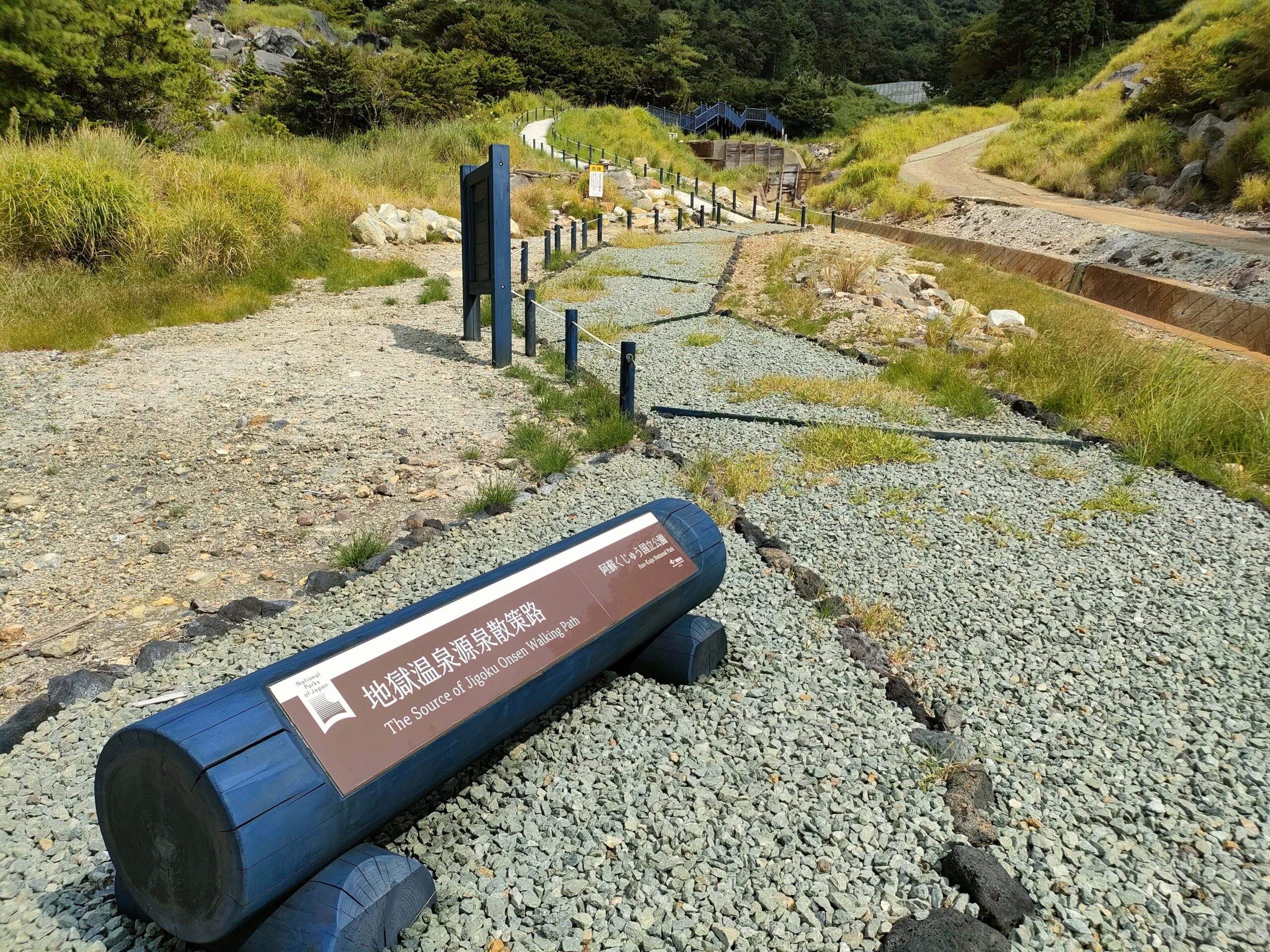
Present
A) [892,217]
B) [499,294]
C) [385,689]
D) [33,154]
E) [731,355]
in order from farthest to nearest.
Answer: [892,217]
[33,154]
[731,355]
[499,294]
[385,689]

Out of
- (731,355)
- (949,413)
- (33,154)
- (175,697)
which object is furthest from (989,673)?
(33,154)

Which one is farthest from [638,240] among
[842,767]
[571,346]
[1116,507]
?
[842,767]

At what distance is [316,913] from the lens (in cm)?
185

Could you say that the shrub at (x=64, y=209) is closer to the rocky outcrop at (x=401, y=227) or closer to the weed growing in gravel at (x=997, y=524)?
the rocky outcrop at (x=401, y=227)

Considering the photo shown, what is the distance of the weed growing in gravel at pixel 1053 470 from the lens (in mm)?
5543

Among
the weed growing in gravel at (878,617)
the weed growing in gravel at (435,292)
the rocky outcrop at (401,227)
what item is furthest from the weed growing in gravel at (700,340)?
the rocky outcrop at (401,227)

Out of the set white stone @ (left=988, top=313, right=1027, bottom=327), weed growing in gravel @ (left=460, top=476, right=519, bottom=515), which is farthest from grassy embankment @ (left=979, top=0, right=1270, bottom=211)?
weed growing in gravel @ (left=460, top=476, right=519, bottom=515)

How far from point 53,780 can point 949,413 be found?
664 cm

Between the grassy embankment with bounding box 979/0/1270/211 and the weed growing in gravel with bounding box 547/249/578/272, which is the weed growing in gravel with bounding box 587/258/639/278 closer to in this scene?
the weed growing in gravel with bounding box 547/249/578/272

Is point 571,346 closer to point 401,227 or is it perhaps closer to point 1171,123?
point 401,227

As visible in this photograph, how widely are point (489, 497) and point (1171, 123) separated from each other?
23456mm

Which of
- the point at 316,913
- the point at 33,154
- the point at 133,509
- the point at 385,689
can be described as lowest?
the point at 133,509

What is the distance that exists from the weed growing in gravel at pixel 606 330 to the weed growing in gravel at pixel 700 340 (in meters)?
0.89

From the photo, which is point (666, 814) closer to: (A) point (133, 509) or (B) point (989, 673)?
(B) point (989, 673)
